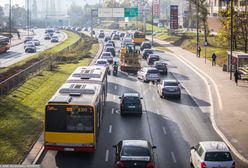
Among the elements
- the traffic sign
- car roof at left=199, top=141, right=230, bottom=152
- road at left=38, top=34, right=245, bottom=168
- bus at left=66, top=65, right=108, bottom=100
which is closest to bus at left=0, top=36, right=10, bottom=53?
the traffic sign

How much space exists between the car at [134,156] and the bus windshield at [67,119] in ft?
9.21

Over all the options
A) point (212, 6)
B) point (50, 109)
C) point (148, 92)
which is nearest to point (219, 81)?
point (148, 92)

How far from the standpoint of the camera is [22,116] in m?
31.4

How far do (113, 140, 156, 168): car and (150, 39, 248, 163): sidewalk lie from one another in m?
6.20

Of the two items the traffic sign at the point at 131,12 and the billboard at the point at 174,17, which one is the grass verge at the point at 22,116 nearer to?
the billboard at the point at 174,17

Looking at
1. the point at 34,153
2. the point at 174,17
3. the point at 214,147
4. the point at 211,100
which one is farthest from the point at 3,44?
the point at 214,147

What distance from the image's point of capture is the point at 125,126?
3084cm

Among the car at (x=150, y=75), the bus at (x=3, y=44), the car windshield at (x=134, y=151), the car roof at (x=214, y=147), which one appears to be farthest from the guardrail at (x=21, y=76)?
the bus at (x=3, y=44)

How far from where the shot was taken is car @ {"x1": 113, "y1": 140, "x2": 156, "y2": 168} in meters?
20.0

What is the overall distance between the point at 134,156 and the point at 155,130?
986 centimetres

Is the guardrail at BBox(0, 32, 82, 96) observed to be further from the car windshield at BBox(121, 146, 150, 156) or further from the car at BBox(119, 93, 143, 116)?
the car windshield at BBox(121, 146, 150, 156)

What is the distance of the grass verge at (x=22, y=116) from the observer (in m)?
24.3

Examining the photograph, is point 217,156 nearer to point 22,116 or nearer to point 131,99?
point 131,99

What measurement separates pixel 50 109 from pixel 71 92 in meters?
2.36
